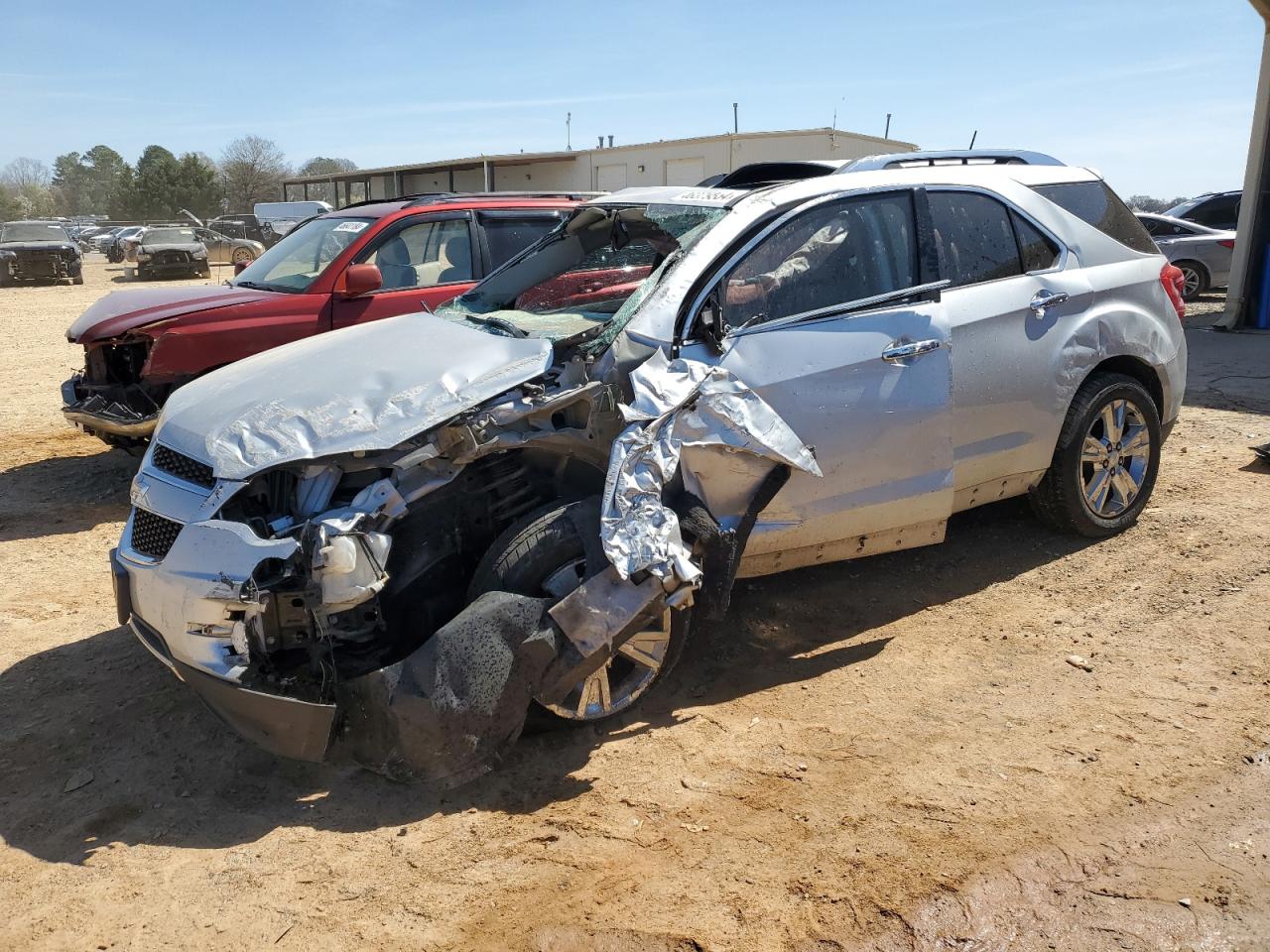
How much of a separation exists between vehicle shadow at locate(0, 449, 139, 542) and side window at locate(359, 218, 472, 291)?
2359 mm

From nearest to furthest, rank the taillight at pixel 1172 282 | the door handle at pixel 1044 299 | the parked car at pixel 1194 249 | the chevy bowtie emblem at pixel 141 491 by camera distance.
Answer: the chevy bowtie emblem at pixel 141 491 → the door handle at pixel 1044 299 → the taillight at pixel 1172 282 → the parked car at pixel 1194 249

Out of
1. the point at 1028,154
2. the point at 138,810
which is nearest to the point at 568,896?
the point at 138,810

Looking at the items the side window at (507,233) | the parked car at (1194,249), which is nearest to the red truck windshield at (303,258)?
the side window at (507,233)

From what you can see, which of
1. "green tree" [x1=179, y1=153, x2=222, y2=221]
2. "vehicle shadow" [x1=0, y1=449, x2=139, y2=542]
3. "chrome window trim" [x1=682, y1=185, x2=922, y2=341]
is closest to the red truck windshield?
"vehicle shadow" [x1=0, y1=449, x2=139, y2=542]

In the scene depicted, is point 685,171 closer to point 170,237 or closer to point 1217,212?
point 170,237

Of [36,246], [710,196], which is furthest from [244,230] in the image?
[710,196]

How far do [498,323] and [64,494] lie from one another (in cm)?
419

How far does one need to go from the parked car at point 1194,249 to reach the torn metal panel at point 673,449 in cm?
1441

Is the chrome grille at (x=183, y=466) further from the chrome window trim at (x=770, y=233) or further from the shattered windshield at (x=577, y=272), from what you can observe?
the chrome window trim at (x=770, y=233)

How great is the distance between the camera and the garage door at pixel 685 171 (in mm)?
29141

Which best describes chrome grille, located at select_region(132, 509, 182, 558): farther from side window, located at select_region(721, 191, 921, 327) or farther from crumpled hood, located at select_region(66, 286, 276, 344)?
crumpled hood, located at select_region(66, 286, 276, 344)

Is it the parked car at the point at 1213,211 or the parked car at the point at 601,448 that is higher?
the parked car at the point at 1213,211

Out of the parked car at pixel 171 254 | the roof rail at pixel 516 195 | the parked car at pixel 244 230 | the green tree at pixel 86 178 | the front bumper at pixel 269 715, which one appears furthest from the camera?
the green tree at pixel 86 178

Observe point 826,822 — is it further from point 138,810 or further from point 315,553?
point 138,810
